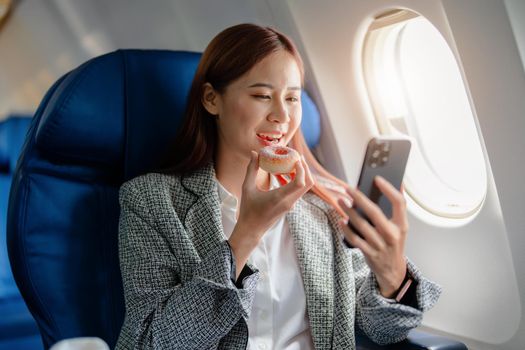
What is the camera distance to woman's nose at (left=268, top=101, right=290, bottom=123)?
1.65 meters

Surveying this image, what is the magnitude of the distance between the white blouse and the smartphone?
0.91ft

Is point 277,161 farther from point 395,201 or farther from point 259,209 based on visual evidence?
point 395,201

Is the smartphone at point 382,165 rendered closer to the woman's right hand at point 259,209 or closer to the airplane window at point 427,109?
the woman's right hand at point 259,209

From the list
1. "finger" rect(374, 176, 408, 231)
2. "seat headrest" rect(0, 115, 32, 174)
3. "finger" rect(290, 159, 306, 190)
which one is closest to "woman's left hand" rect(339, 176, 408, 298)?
"finger" rect(374, 176, 408, 231)

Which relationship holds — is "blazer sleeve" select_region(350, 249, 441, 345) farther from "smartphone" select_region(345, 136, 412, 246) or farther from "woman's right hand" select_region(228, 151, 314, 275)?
"woman's right hand" select_region(228, 151, 314, 275)

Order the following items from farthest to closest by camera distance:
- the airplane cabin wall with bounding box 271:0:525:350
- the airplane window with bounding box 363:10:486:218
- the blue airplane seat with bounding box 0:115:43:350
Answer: the blue airplane seat with bounding box 0:115:43:350
the airplane window with bounding box 363:10:486:218
the airplane cabin wall with bounding box 271:0:525:350

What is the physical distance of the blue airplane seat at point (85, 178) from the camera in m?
1.66

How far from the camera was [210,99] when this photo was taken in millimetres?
1777

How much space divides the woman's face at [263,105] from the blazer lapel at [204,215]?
0.13 m

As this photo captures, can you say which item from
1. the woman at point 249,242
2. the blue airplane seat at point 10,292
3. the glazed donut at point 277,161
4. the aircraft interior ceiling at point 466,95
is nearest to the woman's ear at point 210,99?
the woman at point 249,242

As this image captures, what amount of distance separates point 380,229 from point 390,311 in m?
0.25

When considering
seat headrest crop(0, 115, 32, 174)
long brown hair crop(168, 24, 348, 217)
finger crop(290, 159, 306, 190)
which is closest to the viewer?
finger crop(290, 159, 306, 190)

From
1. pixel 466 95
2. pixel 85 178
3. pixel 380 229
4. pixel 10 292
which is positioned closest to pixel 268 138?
pixel 380 229

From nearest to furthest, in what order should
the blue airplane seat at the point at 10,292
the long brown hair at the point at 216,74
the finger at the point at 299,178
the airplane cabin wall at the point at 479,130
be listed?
the finger at the point at 299,178, the airplane cabin wall at the point at 479,130, the long brown hair at the point at 216,74, the blue airplane seat at the point at 10,292
